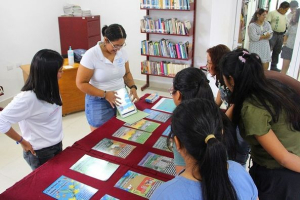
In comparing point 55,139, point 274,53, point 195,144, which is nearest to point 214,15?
point 274,53

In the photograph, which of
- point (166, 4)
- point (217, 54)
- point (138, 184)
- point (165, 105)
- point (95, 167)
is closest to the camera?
point (138, 184)

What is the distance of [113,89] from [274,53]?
361 cm

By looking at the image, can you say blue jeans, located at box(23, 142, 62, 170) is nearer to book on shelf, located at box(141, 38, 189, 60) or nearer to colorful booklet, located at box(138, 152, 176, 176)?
colorful booklet, located at box(138, 152, 176, 176)

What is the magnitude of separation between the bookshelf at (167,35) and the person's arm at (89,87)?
8.63 ft

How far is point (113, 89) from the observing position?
225 centimetres

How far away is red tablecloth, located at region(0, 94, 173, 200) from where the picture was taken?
1.29 m

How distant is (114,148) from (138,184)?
15.4 inches

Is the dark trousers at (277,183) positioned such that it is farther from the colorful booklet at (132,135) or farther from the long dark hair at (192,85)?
the colorful booklet at (132,135)

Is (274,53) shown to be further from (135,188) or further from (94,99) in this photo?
(135,188)

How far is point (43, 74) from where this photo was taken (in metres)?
1.56

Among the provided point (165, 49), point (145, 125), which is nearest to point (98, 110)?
point (145, 125)

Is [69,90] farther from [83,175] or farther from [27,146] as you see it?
[83,175]

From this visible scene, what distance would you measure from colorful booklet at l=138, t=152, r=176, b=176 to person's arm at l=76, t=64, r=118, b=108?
0.66m

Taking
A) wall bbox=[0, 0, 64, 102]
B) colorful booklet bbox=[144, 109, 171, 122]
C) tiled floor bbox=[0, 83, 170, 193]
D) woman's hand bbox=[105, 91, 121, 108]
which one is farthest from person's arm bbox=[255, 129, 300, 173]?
wall bbox=[0, 0, 64, 102]
